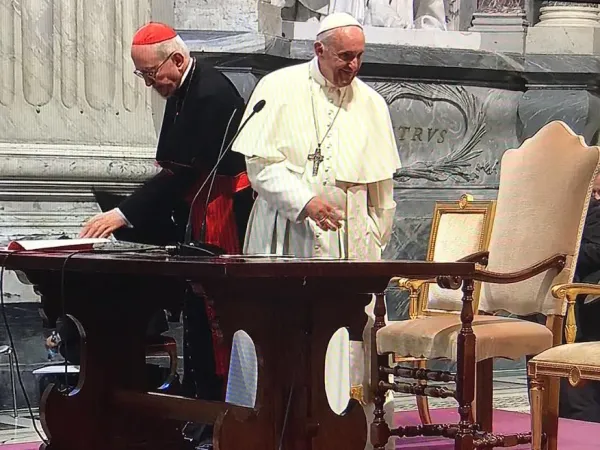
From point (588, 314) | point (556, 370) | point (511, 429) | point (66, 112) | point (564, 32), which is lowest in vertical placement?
point (511, 429)

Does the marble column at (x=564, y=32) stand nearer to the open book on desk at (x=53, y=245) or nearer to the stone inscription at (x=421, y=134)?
the stone inscription at (x=421, y=134)

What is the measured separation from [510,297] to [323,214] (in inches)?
37.4

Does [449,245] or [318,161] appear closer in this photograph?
[318,161]

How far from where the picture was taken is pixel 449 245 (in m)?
5.61

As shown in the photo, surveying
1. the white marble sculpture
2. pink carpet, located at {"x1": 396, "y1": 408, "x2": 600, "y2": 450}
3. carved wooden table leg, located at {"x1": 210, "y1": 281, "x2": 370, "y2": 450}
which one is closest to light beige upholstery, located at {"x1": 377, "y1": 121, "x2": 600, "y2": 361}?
pink carpet, located at {"x1": 396, "y1": 408, "x2": 600, "y2": 450}

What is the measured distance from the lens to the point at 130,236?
15.2 feet

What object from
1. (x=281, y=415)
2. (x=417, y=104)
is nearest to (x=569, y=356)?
(x=281, y=415)

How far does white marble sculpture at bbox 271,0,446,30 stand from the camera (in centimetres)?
759

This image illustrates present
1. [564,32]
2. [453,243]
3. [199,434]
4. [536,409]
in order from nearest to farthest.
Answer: [536,409]
[199,434]
[453,243]
[564,32]

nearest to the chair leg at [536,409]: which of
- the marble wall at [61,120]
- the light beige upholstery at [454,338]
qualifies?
the light beige upholstery at [454,338]

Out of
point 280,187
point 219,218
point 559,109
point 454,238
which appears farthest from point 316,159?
point 559,109

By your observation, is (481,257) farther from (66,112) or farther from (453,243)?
(66,112)

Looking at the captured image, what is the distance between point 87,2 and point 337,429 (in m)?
3.38

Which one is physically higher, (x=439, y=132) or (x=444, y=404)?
(x=439, y=132)
